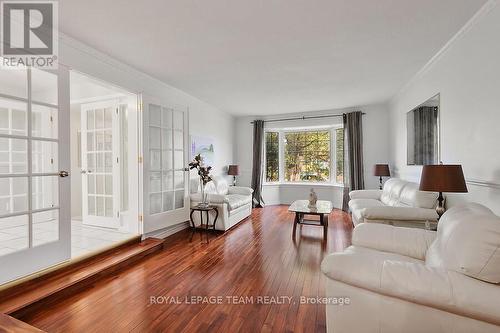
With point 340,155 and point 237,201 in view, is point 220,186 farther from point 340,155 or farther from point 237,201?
point 340,155

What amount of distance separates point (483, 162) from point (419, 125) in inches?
64.5

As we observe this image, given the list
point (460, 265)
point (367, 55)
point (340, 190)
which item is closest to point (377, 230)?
point (460, 265)

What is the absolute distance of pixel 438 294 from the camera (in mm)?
1094

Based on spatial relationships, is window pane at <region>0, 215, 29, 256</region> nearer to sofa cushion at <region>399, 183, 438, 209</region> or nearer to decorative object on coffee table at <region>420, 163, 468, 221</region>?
decorative object on coffee table at <region>420, 163, 468, 221</region>

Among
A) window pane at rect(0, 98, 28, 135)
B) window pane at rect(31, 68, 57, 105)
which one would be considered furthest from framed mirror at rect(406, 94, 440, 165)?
window pane at rect(0, 98, 28, 135)

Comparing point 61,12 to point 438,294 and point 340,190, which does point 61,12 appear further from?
point 340,190

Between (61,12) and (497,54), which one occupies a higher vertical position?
(61,12)

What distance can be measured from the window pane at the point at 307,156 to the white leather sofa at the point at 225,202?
1.91 metres

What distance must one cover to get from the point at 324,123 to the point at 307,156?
1.00 metres

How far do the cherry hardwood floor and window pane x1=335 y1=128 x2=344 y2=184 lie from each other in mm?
2699

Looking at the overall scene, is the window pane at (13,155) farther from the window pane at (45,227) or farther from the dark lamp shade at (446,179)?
the dark lamp shade at (446,179)

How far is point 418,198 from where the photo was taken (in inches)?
113

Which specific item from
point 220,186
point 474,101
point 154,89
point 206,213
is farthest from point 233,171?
point 474,101

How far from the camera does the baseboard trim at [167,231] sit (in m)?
3.54
